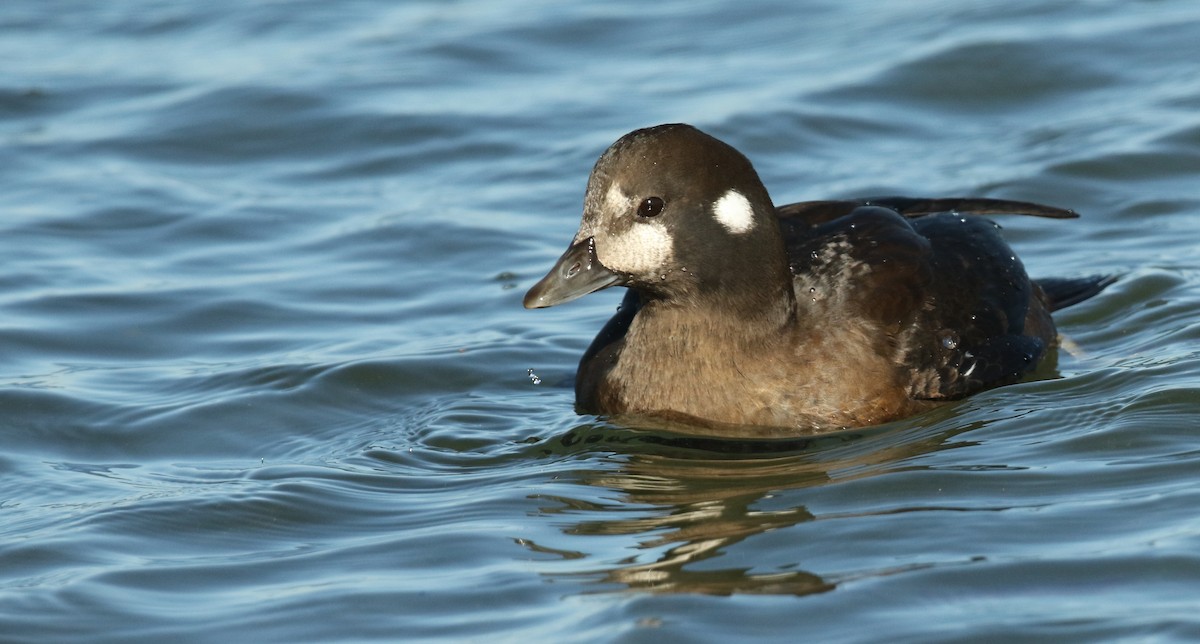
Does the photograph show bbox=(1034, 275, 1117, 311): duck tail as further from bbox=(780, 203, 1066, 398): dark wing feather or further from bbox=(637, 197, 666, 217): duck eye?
bbox=(637, 197, 666, 217): duck eye

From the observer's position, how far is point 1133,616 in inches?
183

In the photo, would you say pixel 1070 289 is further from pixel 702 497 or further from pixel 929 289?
pixel 702 497

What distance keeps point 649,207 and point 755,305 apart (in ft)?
1.91

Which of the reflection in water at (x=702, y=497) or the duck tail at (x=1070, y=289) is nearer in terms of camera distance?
the reflection in water at (x=702, y=497)

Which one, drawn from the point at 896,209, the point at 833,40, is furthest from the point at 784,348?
the point at 833,40

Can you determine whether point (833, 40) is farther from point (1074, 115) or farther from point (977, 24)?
point (1074, 115)

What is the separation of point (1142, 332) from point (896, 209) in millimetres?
1183

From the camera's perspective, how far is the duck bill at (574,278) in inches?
244

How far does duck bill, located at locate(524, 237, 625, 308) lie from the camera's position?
6.20 metres

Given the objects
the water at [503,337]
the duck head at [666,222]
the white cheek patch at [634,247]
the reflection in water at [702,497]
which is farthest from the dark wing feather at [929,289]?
the white cheek patch at [634,247]

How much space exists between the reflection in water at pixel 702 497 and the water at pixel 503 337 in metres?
0.02

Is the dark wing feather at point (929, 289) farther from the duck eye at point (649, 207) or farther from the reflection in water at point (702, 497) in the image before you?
the duck eye at point (649, 207)

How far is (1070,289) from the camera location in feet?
25.7

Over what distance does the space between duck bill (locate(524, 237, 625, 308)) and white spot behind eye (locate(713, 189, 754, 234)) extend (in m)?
0.44
